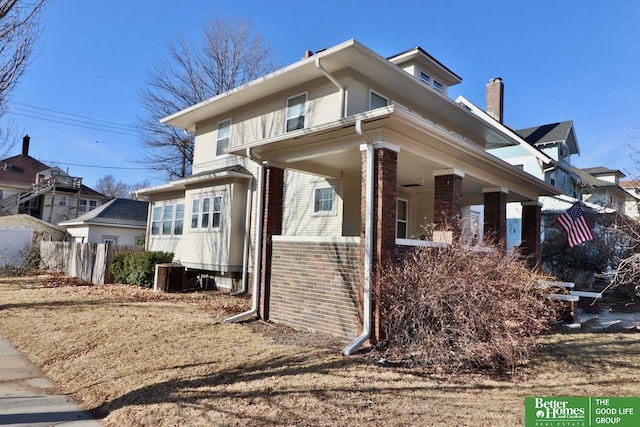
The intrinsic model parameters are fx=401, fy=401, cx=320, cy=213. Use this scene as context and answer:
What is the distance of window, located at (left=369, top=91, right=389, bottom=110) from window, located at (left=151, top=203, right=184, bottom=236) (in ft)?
31.2

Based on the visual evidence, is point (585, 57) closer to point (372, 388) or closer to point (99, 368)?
point (372, 388)

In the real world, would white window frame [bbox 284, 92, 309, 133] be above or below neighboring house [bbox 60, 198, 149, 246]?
above

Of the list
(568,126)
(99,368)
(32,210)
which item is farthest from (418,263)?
(32,210)

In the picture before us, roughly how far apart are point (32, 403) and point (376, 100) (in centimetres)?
1006

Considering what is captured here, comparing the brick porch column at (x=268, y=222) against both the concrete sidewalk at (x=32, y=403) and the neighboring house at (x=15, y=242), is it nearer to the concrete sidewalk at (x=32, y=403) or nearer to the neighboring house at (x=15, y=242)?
the concrete sidewalk at (x=32, y=403)

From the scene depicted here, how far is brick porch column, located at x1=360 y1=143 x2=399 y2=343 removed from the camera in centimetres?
663

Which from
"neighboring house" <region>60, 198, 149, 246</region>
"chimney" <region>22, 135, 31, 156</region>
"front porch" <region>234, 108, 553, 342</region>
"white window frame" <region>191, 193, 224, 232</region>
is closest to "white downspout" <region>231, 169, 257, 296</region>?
"white window frame" <region>191, 193, 224, 232</region>

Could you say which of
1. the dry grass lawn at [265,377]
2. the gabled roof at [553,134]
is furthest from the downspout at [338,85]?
the gabled roof at [553,134]

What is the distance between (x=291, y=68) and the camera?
36.0 feet

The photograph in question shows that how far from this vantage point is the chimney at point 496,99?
81.8 ft

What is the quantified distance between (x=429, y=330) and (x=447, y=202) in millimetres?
3489

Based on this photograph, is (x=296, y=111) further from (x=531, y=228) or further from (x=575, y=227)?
(x=575, y=227)

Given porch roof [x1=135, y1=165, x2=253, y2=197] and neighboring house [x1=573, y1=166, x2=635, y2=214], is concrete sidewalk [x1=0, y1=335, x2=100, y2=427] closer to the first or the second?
porch roof [x1=135, y1=165, x2=253, y2=197]

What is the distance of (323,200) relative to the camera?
12102 millimetres
